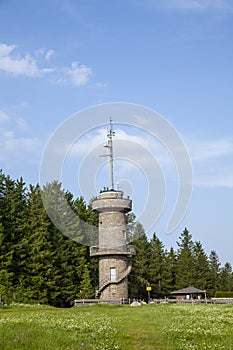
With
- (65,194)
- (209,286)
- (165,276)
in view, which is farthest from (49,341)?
(209,286)

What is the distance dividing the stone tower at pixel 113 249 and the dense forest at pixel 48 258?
20.2 feet

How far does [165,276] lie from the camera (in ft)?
257

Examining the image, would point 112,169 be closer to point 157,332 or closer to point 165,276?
point 165,276

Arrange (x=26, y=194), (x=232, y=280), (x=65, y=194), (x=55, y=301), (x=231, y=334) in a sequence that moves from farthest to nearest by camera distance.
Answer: (x=232, y=280), (x=65, y=194), (x=26, y=194), (x=55, y=301), (x=231, y=334)

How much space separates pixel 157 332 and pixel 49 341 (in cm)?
502

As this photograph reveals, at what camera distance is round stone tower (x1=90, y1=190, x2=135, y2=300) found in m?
51.5

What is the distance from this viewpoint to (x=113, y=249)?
51875 millimetres

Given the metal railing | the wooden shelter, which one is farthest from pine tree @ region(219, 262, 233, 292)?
the metal railing

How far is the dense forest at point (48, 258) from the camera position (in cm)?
5194

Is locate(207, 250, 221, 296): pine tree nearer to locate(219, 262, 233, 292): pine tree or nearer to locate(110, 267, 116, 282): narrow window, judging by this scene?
locate(219, 262, 233, 292): pine tree

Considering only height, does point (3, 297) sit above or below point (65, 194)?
below

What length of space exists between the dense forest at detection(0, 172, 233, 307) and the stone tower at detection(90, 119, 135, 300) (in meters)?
6.15

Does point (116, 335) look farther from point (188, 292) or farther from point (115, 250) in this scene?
point (188, 292)

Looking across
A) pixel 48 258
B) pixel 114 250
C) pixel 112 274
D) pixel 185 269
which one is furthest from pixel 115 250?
pixel 185 269
